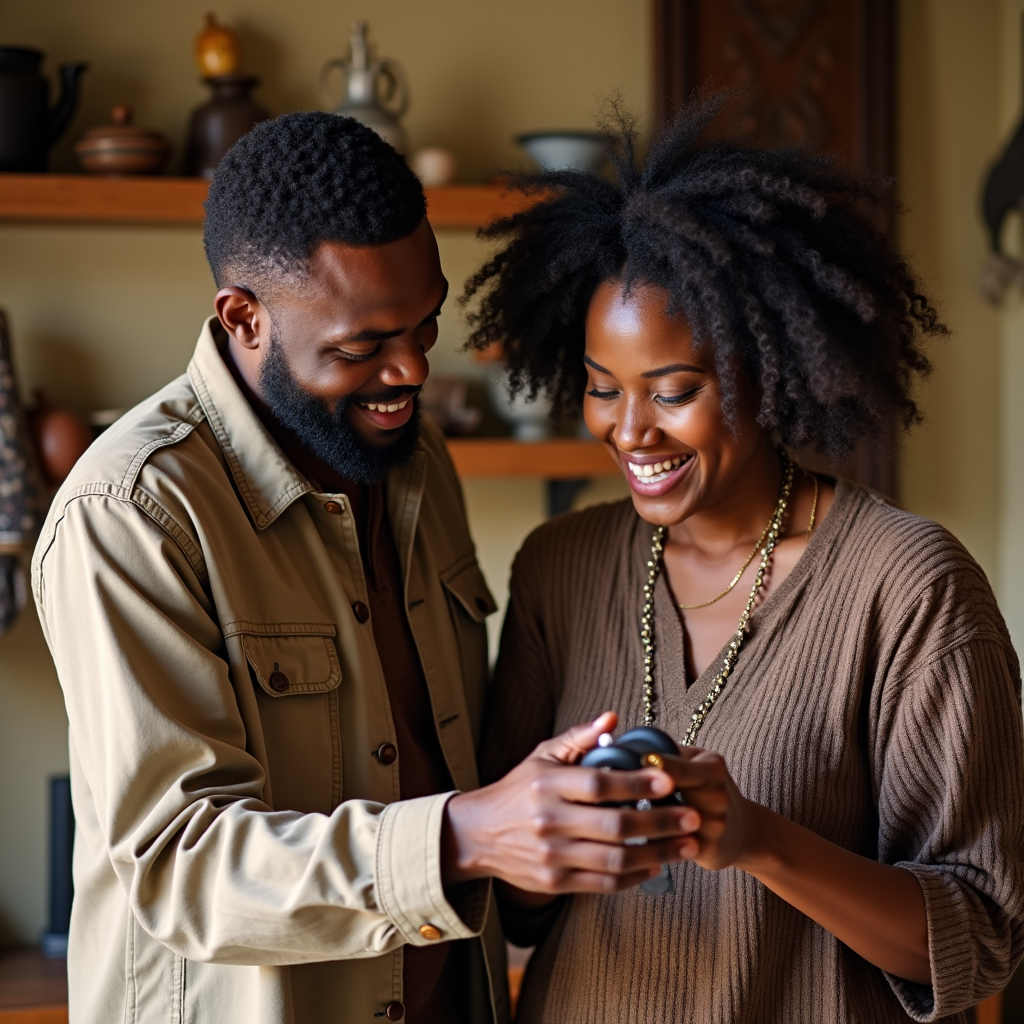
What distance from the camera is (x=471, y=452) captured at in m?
2.71

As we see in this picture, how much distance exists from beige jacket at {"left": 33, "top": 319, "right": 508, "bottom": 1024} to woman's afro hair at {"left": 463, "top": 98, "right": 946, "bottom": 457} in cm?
43

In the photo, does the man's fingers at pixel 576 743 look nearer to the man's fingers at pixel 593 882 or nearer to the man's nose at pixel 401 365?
the man's fingers at pixel 593 882

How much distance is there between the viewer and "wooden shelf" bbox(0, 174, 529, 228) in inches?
97.3

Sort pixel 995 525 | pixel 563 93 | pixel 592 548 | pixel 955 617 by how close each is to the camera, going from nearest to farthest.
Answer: pixel 955 617
pixel 592 548
pixel 563 93
pixel 995 525

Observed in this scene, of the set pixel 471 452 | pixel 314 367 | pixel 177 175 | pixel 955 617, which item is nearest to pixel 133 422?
pixel 314 367

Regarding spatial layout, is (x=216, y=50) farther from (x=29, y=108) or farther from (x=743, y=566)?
(x=743, y=566)

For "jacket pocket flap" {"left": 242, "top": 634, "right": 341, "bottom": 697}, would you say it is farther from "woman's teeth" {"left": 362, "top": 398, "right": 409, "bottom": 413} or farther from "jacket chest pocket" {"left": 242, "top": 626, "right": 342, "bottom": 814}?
"woman's teeth" {"left": 362, "top": 398, "right": 409, "bottom": 413}

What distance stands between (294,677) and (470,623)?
1.28 feet

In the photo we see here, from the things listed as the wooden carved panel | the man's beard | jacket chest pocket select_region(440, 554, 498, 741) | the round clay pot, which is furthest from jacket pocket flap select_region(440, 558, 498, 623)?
the wooden carved panel

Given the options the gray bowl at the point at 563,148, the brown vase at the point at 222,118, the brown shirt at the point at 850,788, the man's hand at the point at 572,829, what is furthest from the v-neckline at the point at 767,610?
the brown vase at the point at 222,118

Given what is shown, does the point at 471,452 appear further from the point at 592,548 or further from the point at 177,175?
the point at 592,548

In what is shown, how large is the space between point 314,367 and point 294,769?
429 mm

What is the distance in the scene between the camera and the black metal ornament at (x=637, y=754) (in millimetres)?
1021

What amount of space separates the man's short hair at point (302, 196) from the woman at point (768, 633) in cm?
24
